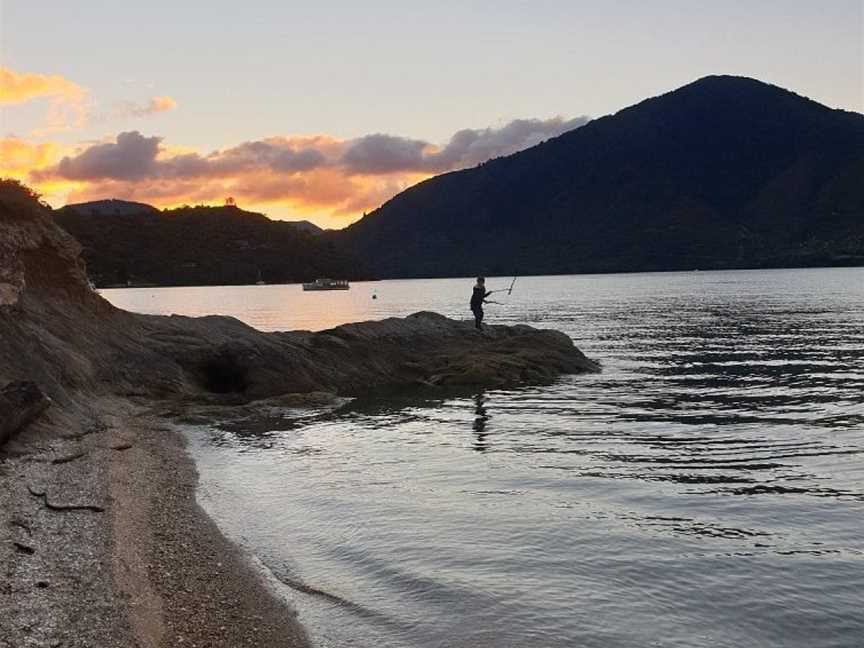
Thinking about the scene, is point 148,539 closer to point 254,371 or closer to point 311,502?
point 311,502

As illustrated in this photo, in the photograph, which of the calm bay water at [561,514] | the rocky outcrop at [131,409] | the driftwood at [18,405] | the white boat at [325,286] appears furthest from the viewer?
the white boat at [325,286]

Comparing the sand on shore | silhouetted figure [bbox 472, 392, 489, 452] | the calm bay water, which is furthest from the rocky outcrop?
silhouetted figure [bbox 472, 392, 489, 452]

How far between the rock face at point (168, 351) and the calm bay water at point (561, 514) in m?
3.66

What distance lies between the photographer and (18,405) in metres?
15.4

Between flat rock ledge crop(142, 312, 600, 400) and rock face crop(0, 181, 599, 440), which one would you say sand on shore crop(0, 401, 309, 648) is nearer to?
rock face crop(0, 181, 599, 440)

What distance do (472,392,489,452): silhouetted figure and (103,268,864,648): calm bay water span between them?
115 mm

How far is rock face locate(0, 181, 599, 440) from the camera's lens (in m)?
22.2

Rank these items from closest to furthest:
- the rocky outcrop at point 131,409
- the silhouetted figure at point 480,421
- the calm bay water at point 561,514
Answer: the rocky outcrop at point 131,409
the calm bay water at point 561,514
the silhouetted figure at point 480,421

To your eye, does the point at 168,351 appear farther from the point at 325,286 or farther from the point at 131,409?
the point at 325,286

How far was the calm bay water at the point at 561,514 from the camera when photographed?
9000mm

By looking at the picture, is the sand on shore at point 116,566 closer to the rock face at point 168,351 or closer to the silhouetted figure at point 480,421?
the rock face at point 168,351

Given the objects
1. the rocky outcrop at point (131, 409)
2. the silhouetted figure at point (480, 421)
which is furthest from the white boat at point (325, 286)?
the silhouetted figure at point (480, 421)

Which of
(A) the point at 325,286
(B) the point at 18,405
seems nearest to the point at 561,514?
(B) the point at 18,405

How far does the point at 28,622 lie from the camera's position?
24.4 feet
